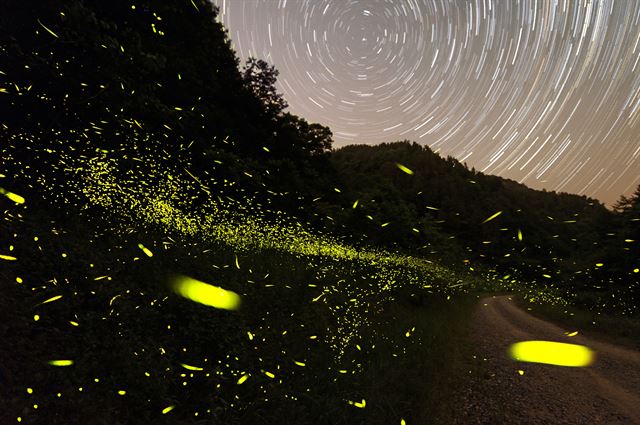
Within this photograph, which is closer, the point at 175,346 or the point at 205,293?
the point at 175,346

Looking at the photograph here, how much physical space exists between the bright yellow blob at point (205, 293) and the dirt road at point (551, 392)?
466cm

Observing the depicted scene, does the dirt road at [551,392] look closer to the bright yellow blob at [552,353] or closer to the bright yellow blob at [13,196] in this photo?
the bright yellow blob at [552,353]

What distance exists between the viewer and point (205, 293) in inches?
271

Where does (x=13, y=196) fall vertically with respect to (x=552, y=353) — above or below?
below

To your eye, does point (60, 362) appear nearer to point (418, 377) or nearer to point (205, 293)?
point (205, 293)

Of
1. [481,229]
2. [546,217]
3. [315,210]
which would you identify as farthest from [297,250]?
[546,217]

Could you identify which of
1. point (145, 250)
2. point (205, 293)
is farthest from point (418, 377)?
point (145, 250)

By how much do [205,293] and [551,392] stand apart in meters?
7.52

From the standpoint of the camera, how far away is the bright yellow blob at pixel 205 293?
655 cm

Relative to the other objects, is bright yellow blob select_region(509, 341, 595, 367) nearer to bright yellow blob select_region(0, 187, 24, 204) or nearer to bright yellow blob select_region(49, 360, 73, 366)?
bright yellow blob select_region(49, 360, 73, 366)

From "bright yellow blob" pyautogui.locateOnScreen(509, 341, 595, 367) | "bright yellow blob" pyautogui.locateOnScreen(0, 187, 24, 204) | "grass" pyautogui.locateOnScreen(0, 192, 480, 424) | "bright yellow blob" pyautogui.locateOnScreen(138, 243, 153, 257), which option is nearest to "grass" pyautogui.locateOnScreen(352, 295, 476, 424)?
"grass" pyautogui.locateOnScreen(0, 192, 480, 424)

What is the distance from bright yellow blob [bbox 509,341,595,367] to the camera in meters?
10.4

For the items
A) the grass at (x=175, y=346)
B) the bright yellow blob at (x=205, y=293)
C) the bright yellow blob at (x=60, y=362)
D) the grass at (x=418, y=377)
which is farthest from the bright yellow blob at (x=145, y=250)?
the grass at (x=418, y=377)

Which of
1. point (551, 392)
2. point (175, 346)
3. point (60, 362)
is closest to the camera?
point (60, 362)
